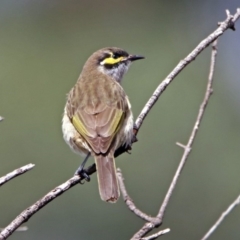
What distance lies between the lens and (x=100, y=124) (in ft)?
19.2

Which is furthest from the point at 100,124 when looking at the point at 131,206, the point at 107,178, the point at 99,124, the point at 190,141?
the point at 131,206

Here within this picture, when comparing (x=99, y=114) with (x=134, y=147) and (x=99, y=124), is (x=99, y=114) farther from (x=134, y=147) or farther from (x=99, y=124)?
(x=134, y=147)

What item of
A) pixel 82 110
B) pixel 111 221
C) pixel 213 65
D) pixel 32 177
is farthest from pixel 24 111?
pixel 213 65

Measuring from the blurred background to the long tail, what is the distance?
4.44 metres

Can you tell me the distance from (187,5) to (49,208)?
10.4 metres

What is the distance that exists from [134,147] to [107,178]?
5.89m

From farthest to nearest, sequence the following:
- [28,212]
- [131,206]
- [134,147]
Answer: [134,147] < [131,206] < [28,212]

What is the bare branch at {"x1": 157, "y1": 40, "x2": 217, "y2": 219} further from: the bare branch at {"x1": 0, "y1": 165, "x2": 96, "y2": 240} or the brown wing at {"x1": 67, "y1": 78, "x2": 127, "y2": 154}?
the brown wing at {"x1": 67, "y1": 78, "x2": 127, "y2": 154}

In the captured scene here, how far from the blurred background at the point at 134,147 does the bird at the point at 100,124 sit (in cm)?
364

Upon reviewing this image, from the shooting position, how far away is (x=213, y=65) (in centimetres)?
532

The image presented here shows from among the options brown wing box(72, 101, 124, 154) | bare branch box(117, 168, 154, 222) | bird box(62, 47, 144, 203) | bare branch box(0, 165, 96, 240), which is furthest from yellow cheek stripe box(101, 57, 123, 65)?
bare branch box(0, 165, 96, 240)

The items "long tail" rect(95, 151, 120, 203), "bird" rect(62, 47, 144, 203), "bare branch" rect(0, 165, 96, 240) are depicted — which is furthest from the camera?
"bird" rect(62, 47, 144, 203)

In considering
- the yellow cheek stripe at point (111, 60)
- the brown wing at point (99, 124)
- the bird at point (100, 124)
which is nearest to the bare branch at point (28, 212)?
the bird at point (100, 124)

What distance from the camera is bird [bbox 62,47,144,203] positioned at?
17.7 ft
